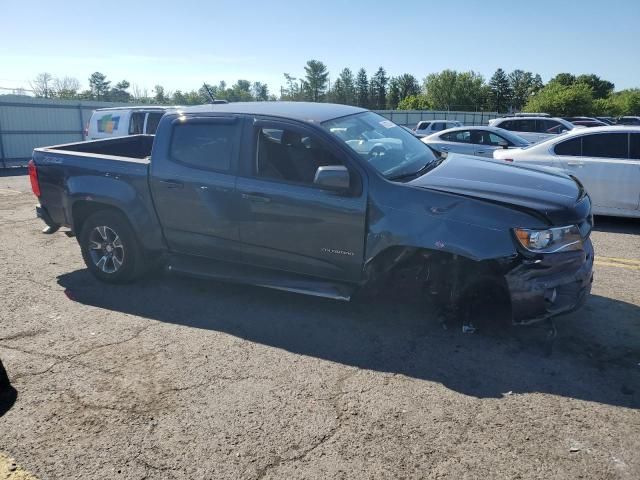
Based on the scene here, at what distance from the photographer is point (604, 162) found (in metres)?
Answer: 8.18

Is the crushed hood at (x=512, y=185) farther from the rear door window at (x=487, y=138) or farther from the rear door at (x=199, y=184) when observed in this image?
the rear door window at (x=487, y=138)

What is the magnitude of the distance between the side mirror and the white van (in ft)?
30.9

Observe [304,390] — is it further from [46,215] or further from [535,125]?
[535,125]

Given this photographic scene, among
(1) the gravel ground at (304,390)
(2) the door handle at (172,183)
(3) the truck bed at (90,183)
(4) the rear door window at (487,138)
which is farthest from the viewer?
(4) the rear door window at (487,138)

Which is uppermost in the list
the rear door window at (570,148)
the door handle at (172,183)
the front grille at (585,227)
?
the rear door window at (570,148)

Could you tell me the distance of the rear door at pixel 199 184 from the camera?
4.89m

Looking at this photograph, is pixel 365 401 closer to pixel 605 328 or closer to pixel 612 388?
pixel 612 388

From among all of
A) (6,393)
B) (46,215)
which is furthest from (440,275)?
(46,215)

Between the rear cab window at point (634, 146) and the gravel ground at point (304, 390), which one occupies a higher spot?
the rear cab window at point (634, 146)

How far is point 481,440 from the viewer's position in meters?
3.00

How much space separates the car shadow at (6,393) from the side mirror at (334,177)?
2.66 m

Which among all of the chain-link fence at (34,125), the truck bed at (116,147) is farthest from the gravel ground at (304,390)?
the chain-link fence at (34,125)

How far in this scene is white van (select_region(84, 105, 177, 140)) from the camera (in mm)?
12805

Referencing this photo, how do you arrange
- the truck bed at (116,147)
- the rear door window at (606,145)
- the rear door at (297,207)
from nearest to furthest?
the rear door at (297,207) < the truck bed at (116,147) < the rear door window at (606,145)
